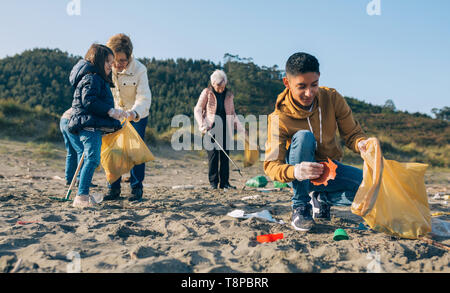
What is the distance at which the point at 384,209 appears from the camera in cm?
246

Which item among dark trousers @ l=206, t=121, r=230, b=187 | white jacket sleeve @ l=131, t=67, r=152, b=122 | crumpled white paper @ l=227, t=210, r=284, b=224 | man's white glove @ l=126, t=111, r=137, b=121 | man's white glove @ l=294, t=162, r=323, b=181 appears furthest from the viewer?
dark trousers @ l=206, t=121, r=230, b=187

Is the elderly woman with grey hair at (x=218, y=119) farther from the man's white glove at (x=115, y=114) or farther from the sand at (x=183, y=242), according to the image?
the man's white glove at (x=115, y=114)

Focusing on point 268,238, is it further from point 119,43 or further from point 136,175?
point 119,43

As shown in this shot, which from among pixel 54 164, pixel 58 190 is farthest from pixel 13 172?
pixel 58 190

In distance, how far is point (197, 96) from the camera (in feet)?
93.6

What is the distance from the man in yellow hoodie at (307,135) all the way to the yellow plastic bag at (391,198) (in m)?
0.27

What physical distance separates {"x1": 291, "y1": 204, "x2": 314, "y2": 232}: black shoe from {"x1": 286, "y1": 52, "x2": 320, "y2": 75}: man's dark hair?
3.28 ft

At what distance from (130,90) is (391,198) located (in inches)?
110

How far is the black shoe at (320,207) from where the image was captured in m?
3.12

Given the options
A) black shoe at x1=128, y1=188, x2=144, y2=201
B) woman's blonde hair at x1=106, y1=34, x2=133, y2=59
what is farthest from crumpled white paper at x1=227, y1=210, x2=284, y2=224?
woman's blonde hair at x1=106, y1=34, x2=133, y2=59

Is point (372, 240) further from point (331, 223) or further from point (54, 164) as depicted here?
point (54, 164)

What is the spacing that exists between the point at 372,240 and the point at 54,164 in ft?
23.1

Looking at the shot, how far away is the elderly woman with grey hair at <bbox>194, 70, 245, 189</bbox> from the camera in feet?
17.3

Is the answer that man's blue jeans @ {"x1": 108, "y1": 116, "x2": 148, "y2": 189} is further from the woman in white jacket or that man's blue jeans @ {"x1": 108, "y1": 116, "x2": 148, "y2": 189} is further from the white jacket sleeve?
the white jacket sleeve
